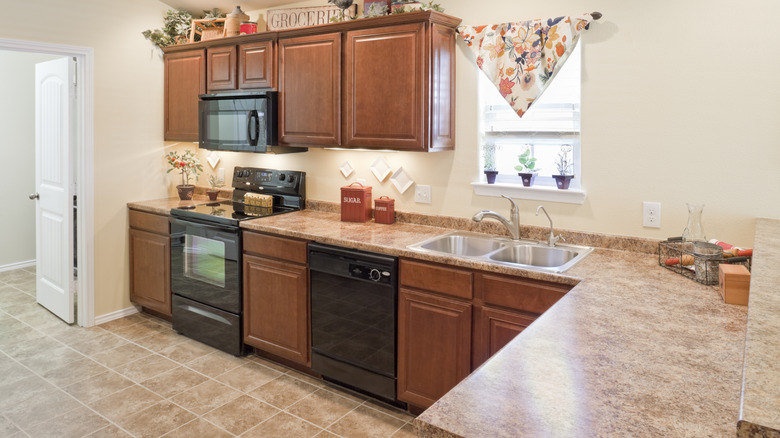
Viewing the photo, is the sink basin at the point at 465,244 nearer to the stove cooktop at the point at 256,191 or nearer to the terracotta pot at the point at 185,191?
the stove cooktop at the point at 256,191

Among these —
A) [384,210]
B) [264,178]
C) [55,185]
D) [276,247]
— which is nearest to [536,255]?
[384,210]

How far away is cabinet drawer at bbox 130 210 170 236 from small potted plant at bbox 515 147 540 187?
257 cm

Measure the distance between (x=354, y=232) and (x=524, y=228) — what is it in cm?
96

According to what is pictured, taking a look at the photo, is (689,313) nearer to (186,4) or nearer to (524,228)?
(524,228)

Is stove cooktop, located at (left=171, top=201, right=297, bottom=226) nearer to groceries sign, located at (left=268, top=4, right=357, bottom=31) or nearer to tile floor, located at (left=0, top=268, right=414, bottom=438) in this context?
tile floor, located at (left=0, top=268, right=414, bottom=438)

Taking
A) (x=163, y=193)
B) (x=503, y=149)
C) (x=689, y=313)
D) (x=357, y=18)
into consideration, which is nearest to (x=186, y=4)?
(x=163, y=193)

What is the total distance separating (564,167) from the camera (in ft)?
9.65

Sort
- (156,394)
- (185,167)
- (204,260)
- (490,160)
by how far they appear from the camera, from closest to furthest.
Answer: (156,394) < (490,160) < (204,260) < (185,167)

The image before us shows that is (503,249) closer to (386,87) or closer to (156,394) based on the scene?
(386,87)

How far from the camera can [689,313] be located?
1.77m

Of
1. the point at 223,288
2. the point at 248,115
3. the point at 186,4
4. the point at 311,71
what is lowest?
the point at 223,288

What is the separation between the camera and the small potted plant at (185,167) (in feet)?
14.5

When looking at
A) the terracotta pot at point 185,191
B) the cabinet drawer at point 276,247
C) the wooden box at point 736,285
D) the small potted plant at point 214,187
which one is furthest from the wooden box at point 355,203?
the wooden box at point 736,285

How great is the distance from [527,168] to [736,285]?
139cm
